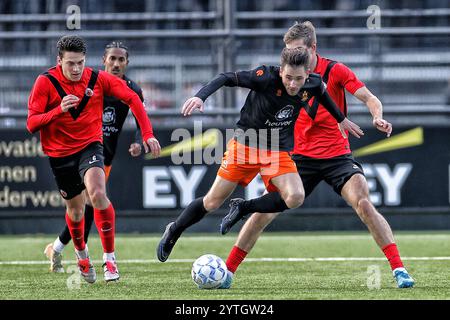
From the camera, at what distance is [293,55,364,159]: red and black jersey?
8.31 metres

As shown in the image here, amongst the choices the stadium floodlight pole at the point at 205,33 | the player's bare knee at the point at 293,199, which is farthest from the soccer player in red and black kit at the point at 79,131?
the stadium floodlight pole at the point at 205,33

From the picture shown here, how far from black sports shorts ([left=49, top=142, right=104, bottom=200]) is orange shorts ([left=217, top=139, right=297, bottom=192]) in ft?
3.53

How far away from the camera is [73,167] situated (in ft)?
27.4

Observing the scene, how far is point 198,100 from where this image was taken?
24.5ft

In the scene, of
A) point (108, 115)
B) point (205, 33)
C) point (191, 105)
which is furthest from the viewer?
point (205, 33)

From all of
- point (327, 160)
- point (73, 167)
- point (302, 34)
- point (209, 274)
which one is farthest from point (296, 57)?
point (73, 167)

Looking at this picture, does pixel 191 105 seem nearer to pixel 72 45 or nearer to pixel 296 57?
pixel 296 57

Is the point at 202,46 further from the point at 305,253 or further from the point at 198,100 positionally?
the point at 198,100

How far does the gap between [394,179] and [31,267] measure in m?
5.77

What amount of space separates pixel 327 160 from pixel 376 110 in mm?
634

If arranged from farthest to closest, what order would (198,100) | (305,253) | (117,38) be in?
(117,38) < (305,253) < (198,100)

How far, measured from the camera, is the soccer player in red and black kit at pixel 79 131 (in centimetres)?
813

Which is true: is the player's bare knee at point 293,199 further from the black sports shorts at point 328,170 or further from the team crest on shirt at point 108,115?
the team crest on shirt at point 108,115
